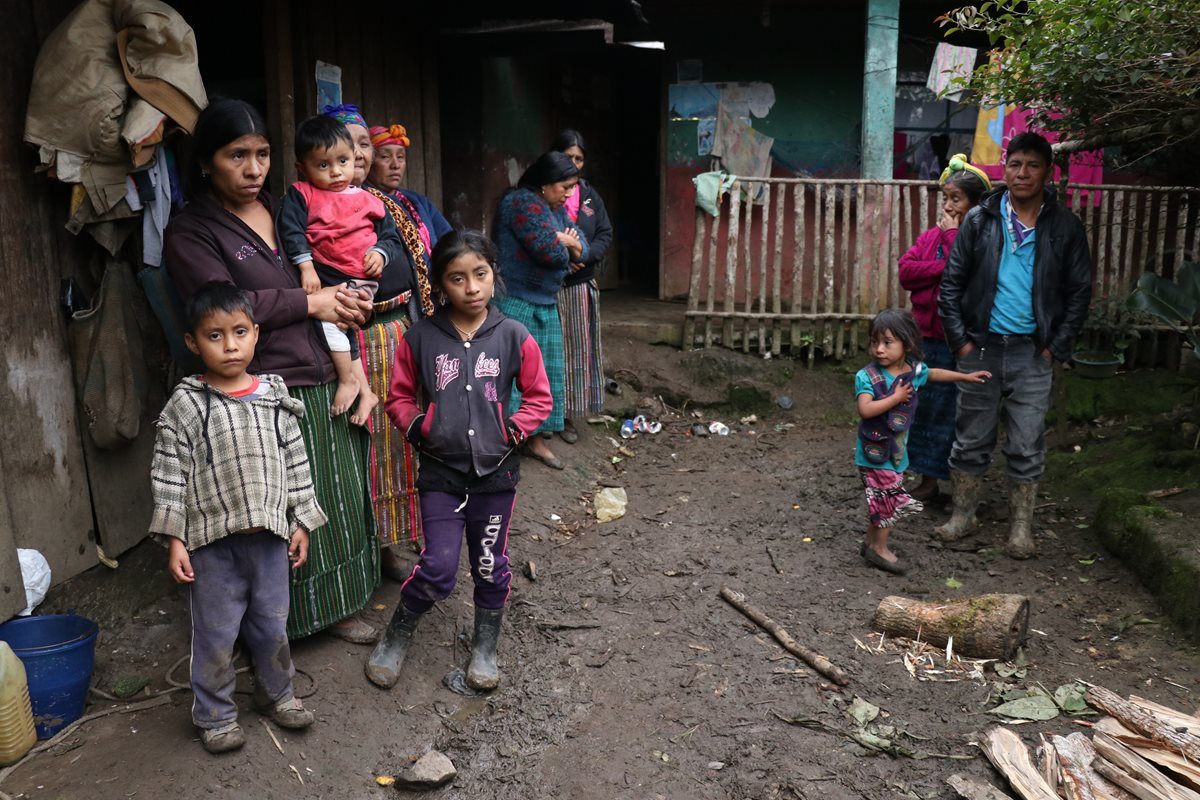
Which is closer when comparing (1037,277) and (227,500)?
(227,500)

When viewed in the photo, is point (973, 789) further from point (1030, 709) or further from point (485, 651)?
point (485, 651)

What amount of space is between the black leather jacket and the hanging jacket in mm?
221

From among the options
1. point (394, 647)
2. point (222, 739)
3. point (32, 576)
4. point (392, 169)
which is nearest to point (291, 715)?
point (222, 739)

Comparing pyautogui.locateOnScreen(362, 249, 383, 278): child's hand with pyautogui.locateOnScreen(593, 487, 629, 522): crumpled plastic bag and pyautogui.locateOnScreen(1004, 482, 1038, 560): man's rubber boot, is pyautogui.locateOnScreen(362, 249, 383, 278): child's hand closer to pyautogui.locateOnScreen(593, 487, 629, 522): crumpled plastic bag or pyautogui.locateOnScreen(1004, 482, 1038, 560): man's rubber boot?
pyautogui.locateOnScreen(593, 487, 629, 522): crumpled plastic bag

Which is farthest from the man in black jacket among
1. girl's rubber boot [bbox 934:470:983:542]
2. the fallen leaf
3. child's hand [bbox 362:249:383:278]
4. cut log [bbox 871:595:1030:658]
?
child's hand [bbox 362:249:383:278]

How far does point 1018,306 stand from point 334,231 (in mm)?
3371

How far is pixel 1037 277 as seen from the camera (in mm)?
4945

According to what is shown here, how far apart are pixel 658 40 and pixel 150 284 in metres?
7.53

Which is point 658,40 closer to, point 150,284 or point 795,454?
point 795,454

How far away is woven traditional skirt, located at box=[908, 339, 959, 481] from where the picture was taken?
5.60m

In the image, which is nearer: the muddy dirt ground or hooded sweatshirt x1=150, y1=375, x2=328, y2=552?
hooded sweatshirt x1=150, y1=375, x2=328, y2=552

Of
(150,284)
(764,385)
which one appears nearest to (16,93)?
(150,284)

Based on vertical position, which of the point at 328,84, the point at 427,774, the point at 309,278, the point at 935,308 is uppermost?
the point at 328,84

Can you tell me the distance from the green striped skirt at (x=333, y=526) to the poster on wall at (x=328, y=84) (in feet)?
5.89
